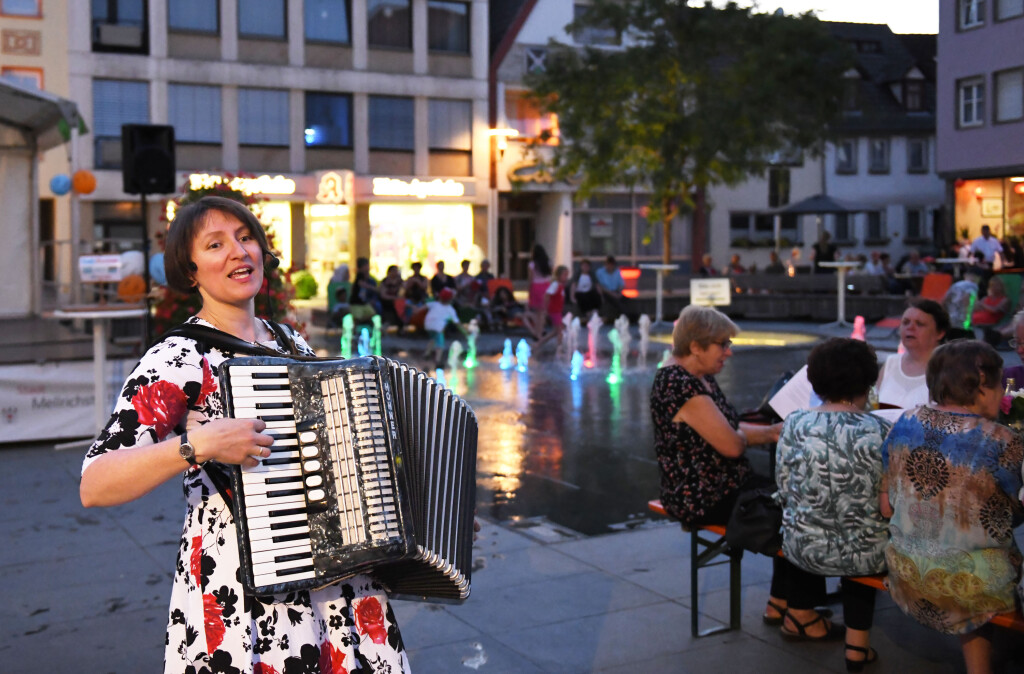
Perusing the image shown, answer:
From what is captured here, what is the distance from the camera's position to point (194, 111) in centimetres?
3600

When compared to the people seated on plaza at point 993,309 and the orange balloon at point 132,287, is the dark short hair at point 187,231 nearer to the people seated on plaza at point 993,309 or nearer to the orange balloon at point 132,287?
the orange balloon at point 132,287

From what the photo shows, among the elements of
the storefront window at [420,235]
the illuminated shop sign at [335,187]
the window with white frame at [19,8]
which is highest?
the window with white frame at [19,8]

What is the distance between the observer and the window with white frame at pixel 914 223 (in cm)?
5097

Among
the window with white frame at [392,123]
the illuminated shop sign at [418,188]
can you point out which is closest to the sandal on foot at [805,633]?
the illuminated shop sign at [418,188]

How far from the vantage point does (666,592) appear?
623 cm

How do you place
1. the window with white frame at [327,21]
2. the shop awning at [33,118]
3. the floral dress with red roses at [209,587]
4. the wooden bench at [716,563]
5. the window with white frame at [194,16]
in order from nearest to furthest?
1. the floral dress with red roses at [209,587]
2. the wooden bench at [716,563]
3. the shop awning at [33,118]
4. the window with white frame at [194,16]
5. the window with white frame at [327,21]

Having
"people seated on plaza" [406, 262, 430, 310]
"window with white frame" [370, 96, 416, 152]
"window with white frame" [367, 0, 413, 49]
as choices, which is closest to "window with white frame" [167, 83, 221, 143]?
"window with white frame" [370, 96, 416, 152]

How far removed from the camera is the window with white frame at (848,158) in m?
50.8

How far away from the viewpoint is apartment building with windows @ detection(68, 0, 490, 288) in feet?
114

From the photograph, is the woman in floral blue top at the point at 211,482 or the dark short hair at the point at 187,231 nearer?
the woman in floral blue top at the point at 211,482

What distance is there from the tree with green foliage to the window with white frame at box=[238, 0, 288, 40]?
8.75 metres

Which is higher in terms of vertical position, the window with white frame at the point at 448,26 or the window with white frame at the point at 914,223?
the window with white frame at the point at 448,26

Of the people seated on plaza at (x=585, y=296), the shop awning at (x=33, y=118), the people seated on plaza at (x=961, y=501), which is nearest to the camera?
the people seated on plaza at (x=961, y=501)

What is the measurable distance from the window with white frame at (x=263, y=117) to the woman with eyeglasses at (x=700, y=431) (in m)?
33.3
